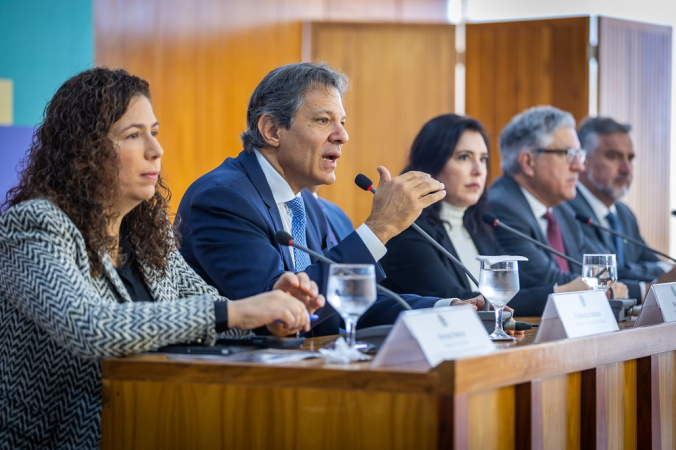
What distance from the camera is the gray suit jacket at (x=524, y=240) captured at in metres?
3.62

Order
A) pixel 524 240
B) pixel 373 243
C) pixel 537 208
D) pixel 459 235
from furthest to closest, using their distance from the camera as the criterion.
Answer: pixel 537 208, pixel 524 240, pixel 459 235, pixel 373 243

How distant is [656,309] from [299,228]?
0.99 metres

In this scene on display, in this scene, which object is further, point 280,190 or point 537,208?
point 537,208

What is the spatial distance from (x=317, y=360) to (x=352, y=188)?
4.68 meters

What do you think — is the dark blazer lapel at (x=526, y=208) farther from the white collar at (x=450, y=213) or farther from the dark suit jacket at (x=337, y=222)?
the dark suit jacket at (x=337, y=222)

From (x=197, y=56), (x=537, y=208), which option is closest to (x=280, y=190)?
(x=537, y=208)

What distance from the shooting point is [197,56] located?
17.5ft

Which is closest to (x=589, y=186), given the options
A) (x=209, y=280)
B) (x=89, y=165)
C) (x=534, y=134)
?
(x=534, y=134)

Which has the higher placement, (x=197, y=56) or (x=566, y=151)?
(x=197, y=56)

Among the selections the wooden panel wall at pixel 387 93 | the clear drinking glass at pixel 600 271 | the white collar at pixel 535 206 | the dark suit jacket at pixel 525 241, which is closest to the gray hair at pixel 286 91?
the clear drinking glass at pixel 600 271

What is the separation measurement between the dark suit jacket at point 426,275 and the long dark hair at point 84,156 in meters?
1.39

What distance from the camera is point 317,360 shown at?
1590 mm

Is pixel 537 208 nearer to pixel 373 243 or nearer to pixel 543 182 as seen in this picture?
pixel 543 182

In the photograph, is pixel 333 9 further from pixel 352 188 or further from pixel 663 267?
pixel 663 267
